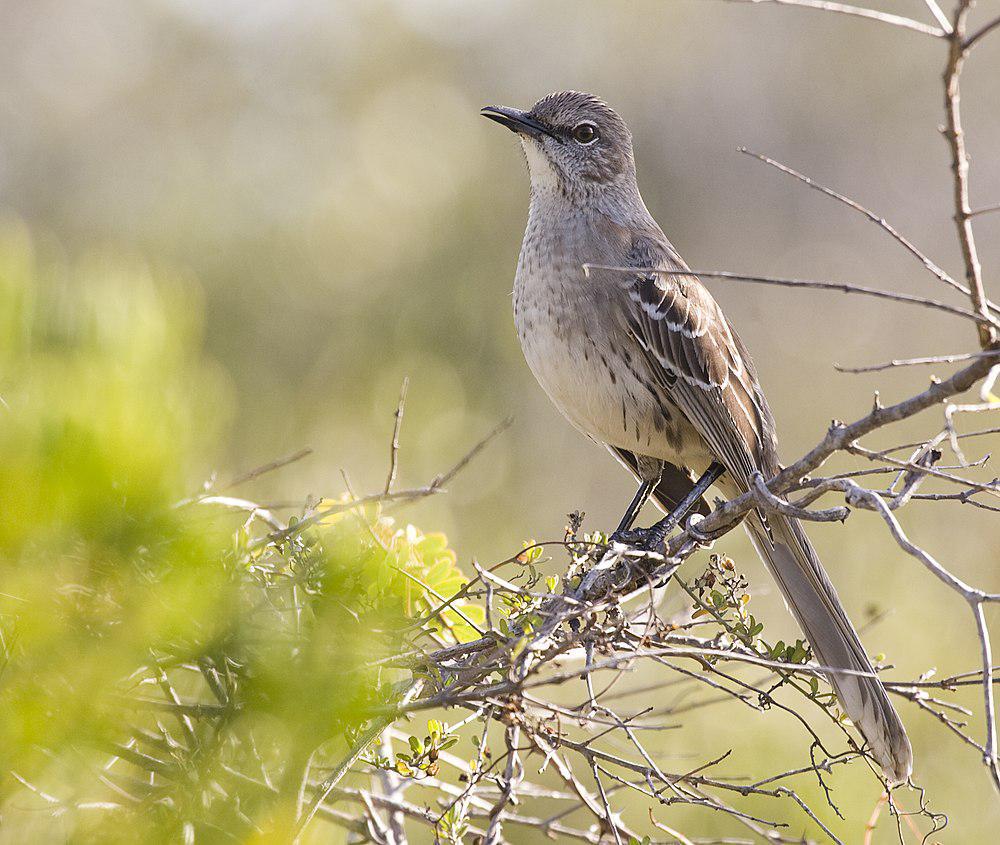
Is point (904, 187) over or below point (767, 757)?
over

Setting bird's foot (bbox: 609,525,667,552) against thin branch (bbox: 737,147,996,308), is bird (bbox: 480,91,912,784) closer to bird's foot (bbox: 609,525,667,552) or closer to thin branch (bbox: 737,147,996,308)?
bird's foot (bbox: 609,525,667,552)

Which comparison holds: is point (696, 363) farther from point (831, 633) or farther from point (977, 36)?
point (977, 36)

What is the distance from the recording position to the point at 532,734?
2590 mm

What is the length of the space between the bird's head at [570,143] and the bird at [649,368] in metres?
0.01

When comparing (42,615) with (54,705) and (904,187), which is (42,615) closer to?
(54,705)

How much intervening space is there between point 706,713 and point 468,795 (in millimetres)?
3322

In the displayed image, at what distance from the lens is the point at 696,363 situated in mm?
4168

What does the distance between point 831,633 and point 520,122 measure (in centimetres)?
233

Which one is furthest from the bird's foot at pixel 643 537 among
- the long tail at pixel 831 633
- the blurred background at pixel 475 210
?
the blurred background at pixel 475 210

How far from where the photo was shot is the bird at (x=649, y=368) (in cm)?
399

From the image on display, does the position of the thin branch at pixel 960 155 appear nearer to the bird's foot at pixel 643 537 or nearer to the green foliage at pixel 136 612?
the green foliage at pixel 136 612

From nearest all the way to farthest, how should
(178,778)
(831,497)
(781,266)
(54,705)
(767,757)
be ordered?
1. (54,705)
2. (178,778)
3. (767,757)
4. (831,497)
5. (781,266)

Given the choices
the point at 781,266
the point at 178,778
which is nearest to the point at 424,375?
the point at 178,778

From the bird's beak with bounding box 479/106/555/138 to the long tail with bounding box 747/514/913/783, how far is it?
180 cm
